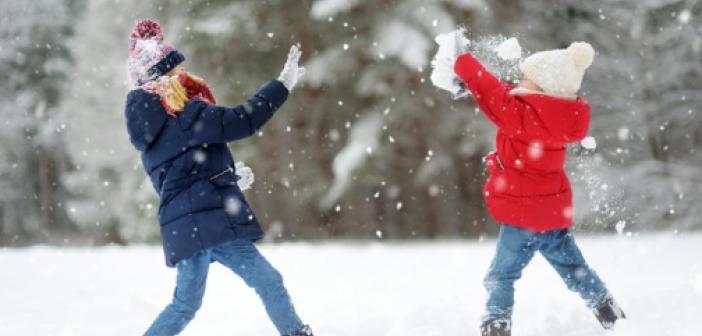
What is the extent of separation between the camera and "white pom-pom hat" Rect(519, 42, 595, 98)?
13.8 ft

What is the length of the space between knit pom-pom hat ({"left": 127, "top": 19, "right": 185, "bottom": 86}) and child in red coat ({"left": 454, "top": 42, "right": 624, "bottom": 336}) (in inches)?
57.5

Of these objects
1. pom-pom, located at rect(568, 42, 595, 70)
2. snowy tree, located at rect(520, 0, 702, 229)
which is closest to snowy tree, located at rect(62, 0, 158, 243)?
snowy tree, located at rect(520, 0, 702, 229)

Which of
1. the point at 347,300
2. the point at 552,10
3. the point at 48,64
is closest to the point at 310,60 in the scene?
the point at 552,10

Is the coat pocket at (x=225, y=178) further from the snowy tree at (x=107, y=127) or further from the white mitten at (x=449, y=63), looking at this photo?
the snowy tree at (x=107, y=127)

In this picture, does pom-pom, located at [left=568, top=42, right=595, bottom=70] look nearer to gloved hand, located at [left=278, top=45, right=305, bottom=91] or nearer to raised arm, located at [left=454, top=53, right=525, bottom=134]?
raised arm, located at [left=454, top=53, right=525, bottom=134]

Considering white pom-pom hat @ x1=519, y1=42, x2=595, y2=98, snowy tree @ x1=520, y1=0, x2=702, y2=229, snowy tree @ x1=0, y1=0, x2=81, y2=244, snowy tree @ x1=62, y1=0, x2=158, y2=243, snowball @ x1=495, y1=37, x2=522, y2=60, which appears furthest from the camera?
snowy tree @ x1=0, y1=0, x2=81, y2=244

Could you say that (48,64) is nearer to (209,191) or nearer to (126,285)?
(126,285)

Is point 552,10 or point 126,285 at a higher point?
point 552,10

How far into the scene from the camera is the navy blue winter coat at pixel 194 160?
13.1ft

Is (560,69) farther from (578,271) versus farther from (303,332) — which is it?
(303,332)

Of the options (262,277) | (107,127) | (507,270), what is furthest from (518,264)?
(107,127)

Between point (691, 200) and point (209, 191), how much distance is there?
10721 mm

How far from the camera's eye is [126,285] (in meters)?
7.81

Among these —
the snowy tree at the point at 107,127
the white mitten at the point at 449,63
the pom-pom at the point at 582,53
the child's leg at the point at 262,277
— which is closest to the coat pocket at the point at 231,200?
the child's leg at the point at 262,277
